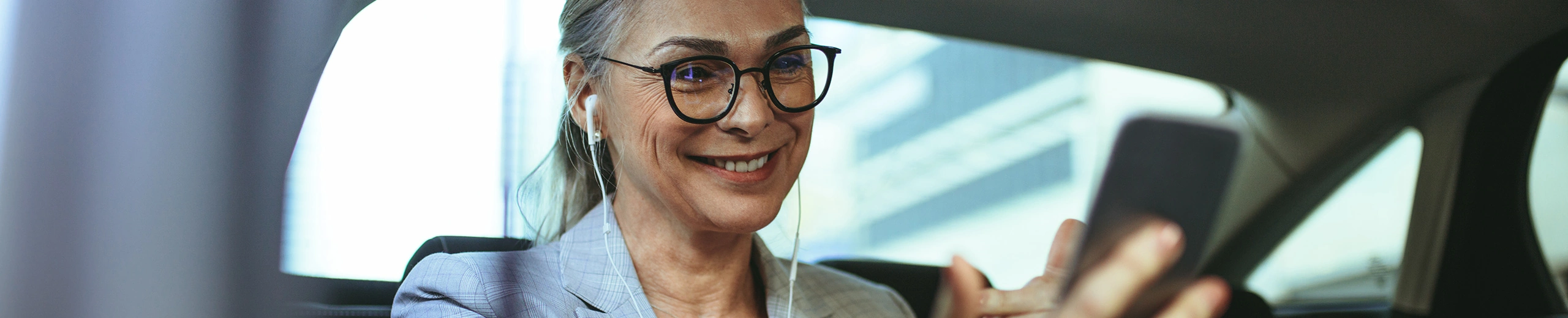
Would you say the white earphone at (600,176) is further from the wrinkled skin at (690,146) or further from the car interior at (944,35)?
the car interior at (944,35)

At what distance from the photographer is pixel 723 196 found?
38.9 inches

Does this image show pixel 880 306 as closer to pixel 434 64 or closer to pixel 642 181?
pixel 642 181

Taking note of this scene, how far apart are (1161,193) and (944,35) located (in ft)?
2.51

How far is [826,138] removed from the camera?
167 centimetres

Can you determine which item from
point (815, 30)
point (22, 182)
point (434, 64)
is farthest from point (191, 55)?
point (815, 30)

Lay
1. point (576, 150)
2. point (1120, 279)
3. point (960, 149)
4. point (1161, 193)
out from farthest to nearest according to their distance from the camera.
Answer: point (960, 149), point (576, 150), point (1161, 193), point (1120, 279)

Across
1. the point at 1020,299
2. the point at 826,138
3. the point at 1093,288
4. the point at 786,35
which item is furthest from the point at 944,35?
the point at 1093,288

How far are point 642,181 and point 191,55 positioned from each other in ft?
2.08

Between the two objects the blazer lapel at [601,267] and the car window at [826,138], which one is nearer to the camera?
the car window at [826,138]

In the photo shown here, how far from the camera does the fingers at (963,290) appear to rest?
2.11 feet

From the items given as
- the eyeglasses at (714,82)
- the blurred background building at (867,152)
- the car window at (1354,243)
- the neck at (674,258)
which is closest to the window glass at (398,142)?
the blurred background building at (867,152)

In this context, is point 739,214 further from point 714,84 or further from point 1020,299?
point 1020,299

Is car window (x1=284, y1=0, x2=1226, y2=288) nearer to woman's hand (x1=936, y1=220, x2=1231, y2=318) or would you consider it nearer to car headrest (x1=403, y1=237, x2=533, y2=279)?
car headrest (x1=403, y1=237, x2=533, y2=279)

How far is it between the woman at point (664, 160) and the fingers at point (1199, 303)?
0.47 meters
